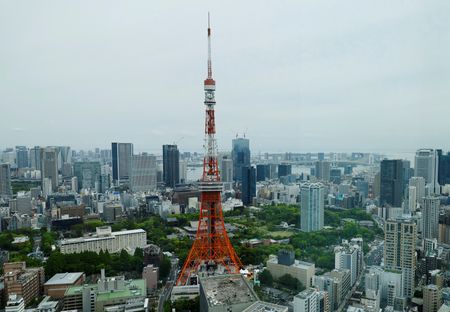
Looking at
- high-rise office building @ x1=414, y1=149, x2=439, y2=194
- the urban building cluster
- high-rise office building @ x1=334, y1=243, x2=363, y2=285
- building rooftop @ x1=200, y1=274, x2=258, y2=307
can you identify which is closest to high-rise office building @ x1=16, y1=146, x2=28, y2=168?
the urban building cluster

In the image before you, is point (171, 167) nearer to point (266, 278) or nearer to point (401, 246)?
point (266, 278)

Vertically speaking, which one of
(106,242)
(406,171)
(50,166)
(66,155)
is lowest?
(106,242)

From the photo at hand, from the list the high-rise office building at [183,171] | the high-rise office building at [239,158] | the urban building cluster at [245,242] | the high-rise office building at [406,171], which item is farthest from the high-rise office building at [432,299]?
the high-rise office building at [183,171]

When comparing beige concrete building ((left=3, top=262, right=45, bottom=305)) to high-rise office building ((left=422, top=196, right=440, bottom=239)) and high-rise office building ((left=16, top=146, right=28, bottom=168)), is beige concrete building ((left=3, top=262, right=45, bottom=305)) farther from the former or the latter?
high-rise office building ((left=16, top=146, right=28, bottom=168))

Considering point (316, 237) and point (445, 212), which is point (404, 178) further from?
point (316, 237)

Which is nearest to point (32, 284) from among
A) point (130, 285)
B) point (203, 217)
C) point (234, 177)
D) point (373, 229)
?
point (130, 285)

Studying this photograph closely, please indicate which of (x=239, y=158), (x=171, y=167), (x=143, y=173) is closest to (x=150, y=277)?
(x=239, y=158)
